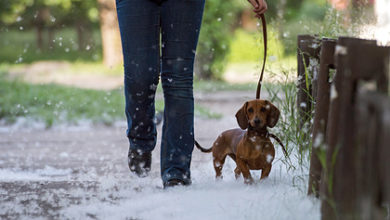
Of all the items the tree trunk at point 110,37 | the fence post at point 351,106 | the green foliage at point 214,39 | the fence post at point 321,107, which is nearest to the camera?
the fence post at point 351,106

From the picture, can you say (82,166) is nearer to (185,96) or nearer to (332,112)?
(185,96)

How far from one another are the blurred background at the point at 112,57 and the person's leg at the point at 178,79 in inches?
31.8

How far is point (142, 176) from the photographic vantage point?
11.6ft

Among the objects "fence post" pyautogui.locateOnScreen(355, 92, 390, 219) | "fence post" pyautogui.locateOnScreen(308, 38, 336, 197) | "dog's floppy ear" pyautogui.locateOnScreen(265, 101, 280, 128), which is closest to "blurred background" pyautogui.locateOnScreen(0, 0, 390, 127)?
"dog's floppy ear" pyautogui.locateOnScreen(265, 101, 280, 128)

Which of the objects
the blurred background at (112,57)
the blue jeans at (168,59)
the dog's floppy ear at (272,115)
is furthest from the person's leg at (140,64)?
the blurred background at (112,57)

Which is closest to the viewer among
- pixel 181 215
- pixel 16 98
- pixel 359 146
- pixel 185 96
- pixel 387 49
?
pixel 359 146

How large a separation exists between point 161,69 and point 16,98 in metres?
5.22

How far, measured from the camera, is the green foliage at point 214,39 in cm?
1058

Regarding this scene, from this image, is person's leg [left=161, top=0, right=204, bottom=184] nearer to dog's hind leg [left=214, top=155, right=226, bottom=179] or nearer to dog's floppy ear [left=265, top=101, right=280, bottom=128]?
dog's hind leg [left=214, top=155, right=226, bottom=179]

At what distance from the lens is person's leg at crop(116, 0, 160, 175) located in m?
3.00

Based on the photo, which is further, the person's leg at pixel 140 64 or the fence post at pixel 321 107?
the person's leg at pixel 140 64

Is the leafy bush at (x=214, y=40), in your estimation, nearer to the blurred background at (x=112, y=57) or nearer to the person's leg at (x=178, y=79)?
the blurred background at (x=112, y=57)

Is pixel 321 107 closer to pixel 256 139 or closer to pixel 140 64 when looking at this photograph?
pixel 256 139

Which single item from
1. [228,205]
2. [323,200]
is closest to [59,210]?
[228,205]
